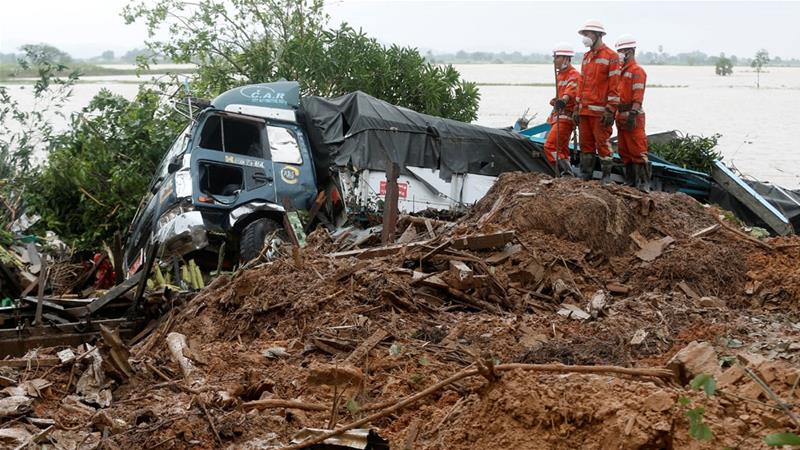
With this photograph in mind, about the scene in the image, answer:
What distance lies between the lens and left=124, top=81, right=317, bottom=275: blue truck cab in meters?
12.4

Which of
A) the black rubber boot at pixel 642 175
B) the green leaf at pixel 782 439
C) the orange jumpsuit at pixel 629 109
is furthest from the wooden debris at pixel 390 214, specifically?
the green leaf at pixel 782 439

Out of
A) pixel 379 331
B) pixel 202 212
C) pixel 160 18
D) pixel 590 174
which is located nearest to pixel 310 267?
pixel 379 331

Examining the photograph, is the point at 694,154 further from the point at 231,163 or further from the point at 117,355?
the point at 117,355

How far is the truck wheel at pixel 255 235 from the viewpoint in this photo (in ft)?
40.0

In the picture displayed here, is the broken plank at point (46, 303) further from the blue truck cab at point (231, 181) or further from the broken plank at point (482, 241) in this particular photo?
the broken plank at point (482, 241)

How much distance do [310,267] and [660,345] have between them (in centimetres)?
313

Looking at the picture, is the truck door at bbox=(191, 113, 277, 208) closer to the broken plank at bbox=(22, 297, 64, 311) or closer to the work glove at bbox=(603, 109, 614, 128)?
the broken plank at bbox=(22, 297, 64, 311)

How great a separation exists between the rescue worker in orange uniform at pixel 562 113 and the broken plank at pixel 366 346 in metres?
7.51

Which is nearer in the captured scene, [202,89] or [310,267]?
[310,267]

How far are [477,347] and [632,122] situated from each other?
7311 mm

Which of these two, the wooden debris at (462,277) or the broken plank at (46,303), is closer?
the wooden debris at (462,277)

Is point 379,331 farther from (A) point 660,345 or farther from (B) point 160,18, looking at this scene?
(B) point 160,18

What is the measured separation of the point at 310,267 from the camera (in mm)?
8648

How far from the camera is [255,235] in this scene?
40.5 ft
